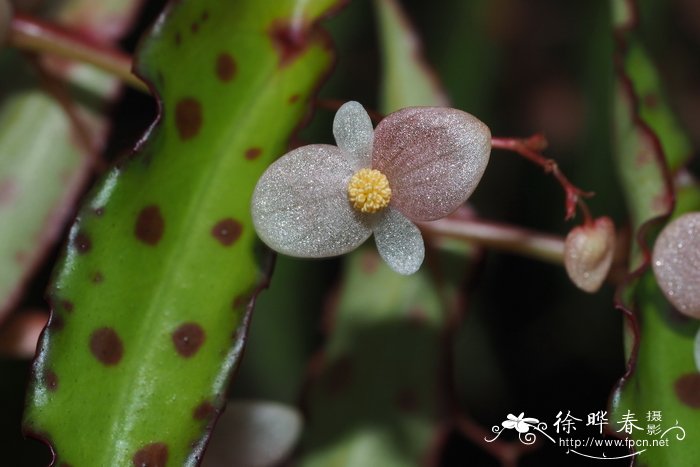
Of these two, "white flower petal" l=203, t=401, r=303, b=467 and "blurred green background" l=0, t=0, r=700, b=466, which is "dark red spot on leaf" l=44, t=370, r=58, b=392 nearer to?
"white flower petal" l=203, t=401, r=303, b=467

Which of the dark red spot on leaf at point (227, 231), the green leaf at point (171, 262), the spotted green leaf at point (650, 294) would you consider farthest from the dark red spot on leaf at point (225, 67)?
the spotted green leaf at point (650, 294)

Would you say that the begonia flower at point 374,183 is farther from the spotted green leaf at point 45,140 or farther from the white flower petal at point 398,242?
the spotted green leaf at point 45,140

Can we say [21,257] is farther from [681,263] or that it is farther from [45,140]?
[681,263]

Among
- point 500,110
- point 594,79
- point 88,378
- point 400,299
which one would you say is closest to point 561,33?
point 500,110

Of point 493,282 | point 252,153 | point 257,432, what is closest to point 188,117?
point 252,153

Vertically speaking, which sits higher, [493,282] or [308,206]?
[493,282]

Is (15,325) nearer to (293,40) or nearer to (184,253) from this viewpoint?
(184,253)
